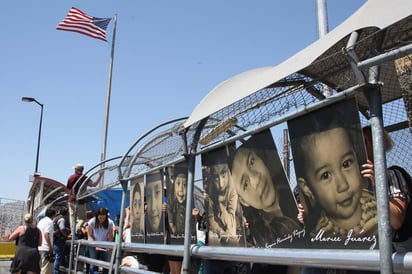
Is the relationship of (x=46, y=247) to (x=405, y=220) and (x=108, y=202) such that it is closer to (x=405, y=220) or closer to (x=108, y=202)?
(x=108, y=202)

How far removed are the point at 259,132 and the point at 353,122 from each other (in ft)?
2.96

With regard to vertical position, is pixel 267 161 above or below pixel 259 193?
above

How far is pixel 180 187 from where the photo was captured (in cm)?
431

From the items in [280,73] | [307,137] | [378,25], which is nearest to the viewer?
[378,25]

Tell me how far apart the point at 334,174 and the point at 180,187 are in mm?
2122

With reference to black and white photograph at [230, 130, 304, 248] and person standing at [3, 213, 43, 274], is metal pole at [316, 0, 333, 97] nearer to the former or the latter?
black and white photograph at [230, 130, 304, 248]

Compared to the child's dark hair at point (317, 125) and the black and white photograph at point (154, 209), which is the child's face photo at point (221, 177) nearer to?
the child's dark hair at point (317, 125)

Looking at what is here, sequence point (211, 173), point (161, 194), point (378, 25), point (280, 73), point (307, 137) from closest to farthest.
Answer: point (378, 25)
point (307, 137)
point (280, 73)
point (211, 173)
point (161, 194)

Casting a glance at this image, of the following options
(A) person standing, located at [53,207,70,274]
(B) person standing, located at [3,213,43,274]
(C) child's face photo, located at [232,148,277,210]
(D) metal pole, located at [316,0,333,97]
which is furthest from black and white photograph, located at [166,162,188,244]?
(A) person standing, located at [53,207,70,274]

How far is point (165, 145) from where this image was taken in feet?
17.0

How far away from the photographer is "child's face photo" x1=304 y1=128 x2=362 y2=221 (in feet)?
7.75

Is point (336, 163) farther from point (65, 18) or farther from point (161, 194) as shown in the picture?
point (65, 18)

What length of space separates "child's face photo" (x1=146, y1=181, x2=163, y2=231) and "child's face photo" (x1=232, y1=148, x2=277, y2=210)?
1467mm

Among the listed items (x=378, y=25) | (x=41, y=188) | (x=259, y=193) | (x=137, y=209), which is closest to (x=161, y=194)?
(x=137, y=209)
